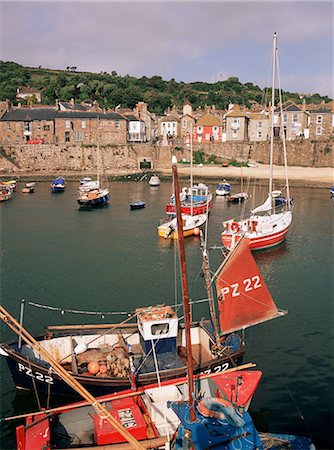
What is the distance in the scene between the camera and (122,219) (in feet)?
178

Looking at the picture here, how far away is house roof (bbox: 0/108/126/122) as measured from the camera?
320 ft

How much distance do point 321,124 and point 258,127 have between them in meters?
14.3

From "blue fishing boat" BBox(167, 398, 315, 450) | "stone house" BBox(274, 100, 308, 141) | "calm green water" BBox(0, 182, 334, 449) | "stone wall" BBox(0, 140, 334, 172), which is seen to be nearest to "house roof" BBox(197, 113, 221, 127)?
"stone wall" BBox(0, 140, 334, 172)

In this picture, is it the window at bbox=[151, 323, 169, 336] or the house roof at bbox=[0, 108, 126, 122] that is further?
the house roof at bbox=[0, 108, 126, 122]

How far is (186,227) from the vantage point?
4472 cm

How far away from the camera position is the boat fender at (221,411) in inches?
505

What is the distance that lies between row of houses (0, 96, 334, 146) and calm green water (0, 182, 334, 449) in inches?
1572

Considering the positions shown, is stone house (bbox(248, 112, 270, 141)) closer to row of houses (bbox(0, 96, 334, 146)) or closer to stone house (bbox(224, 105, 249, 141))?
row of houses (bbox(0, 96, 334, 146))

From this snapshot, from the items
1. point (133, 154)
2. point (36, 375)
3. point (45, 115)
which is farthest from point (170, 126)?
point (36, 375)

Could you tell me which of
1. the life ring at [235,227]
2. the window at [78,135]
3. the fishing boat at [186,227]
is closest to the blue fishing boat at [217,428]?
the life ring at [235,227]

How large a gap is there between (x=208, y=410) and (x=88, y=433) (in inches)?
184

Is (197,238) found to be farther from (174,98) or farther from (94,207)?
(174,98)

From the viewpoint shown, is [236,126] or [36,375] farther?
[236,126]

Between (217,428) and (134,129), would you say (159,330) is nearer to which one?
(217,428)
